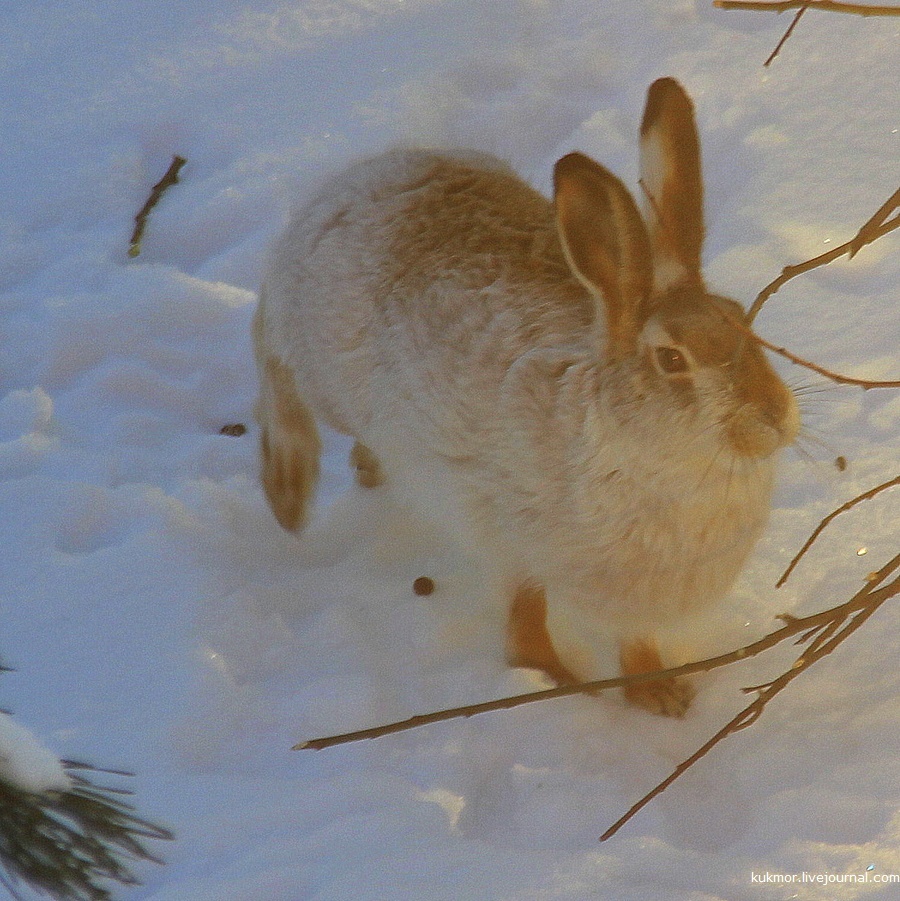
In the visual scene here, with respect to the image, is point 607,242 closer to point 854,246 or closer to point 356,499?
point 854,246

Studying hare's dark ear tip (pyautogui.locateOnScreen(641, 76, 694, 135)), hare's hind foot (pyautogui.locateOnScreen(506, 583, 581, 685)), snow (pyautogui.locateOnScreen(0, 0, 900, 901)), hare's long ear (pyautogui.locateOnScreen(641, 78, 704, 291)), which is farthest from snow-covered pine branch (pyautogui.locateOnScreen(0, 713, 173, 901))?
hare's dark ear tip (pyautogui.locateOnScreen(641, 76, 694, 135))

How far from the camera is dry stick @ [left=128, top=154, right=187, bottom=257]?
3916 mm

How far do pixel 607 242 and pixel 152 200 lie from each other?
227cm

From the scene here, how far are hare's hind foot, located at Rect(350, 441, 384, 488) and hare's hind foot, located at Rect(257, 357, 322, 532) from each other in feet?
0.51

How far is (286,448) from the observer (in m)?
3.02

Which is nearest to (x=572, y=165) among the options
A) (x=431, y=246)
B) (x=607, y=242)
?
(x=607, y=242)

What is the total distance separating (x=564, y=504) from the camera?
241cm

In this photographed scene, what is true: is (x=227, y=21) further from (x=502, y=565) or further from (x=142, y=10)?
(x=502, y=565)

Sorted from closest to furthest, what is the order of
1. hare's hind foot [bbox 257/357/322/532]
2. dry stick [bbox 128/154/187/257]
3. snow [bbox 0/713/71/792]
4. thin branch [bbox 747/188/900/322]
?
snow [bbox 0/713/71/792]
thin branch [bbox 747/188/900/322]
hare's hind foot [bbox 257/357/322/532]
dry stick [bbox 128/154/187/257]

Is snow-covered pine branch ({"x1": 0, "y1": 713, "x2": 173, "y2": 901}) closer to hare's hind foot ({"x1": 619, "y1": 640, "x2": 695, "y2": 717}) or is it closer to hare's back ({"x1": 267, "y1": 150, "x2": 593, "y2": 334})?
hare's hind foot ({"x1": 619, "y1": 640, "x2": 695, "y2": 717})

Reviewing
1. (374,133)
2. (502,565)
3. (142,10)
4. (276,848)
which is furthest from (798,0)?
(142,10)

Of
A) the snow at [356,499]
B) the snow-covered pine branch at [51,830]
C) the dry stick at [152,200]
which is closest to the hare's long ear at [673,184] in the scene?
the snow at [356,499]

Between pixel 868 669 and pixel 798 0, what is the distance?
56.6 inches

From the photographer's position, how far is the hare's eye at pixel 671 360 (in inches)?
86.9
